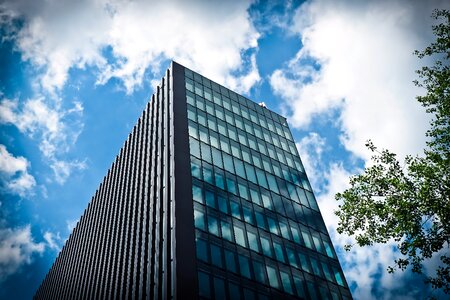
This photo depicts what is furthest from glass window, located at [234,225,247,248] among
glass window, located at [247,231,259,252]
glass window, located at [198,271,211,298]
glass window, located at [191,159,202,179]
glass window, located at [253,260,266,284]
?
glass window, located at [191,159,202,179]

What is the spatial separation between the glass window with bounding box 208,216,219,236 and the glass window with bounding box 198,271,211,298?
506cm

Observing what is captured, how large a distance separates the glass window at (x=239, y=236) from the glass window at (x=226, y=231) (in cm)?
69

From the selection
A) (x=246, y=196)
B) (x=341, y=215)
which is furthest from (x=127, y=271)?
(x=341, y=215)

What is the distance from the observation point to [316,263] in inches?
1580

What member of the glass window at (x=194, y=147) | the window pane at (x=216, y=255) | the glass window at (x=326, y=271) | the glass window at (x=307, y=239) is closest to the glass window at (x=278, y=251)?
the glass window at (x=307, y=239)

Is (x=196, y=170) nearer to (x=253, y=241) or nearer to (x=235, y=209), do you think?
(x=235, y=209)

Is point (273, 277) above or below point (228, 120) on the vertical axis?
below

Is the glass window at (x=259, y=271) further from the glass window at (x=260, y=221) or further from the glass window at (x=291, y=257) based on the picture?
the glass window at (x=260, y=221)

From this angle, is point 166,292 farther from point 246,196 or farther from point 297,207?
point 297,207

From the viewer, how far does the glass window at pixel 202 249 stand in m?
30.5

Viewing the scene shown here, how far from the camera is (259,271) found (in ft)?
109

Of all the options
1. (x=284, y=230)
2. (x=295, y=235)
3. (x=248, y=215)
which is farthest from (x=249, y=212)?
(x=295, y=235)

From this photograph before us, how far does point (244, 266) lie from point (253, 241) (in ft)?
12.6

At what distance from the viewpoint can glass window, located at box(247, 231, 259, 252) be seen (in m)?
35.5
